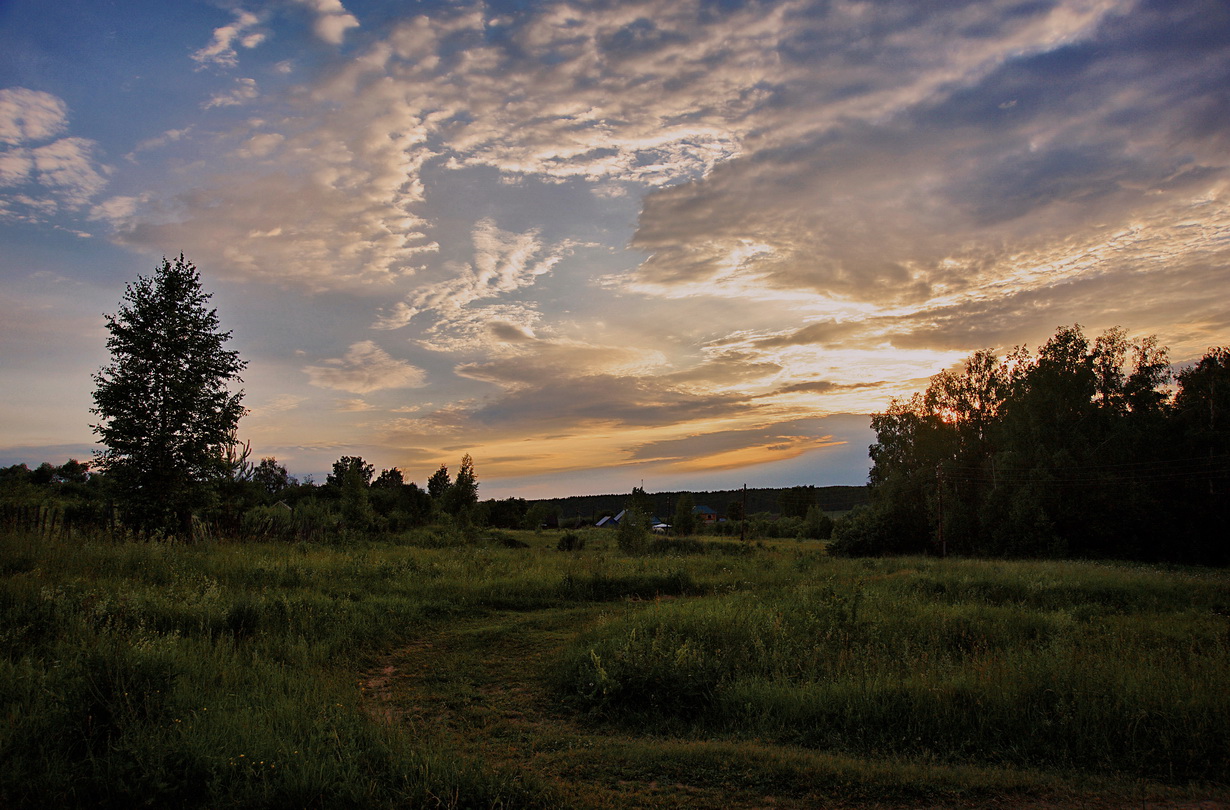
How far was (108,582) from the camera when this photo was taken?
9844 millimetres

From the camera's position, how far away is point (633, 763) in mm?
5609

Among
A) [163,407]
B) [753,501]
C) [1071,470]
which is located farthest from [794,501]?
[163,407]

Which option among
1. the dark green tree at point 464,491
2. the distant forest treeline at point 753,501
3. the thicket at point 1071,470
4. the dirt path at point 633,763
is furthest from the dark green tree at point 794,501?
Result: the dirt path at point 633,763

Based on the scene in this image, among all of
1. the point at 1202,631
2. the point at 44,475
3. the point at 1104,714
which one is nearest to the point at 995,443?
the point at 1202,631

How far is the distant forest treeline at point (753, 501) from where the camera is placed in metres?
109

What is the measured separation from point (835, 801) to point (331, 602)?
30.2 feet

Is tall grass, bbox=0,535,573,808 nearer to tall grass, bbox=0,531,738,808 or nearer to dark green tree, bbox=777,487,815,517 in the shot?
tall grass, bbox=0,531,738,808

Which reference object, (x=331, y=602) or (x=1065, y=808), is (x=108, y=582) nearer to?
(x=331, y=602)

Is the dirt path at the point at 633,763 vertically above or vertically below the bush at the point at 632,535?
below

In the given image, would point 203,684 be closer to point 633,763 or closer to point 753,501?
point 633,763

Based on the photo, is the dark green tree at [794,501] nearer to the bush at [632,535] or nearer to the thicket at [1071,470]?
the thicket at [1071,470]

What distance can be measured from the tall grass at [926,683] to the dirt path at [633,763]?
2.47 feet

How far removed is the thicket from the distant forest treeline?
160 feet

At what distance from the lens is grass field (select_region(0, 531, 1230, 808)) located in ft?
16.1
